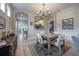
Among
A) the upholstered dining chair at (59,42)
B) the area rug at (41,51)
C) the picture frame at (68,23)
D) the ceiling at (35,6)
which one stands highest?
the ceiling at (35,6)

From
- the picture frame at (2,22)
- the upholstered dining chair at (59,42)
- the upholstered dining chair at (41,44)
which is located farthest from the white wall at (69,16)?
the picture frame at (2,22)

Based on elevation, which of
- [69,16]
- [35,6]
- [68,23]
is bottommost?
[68,23]

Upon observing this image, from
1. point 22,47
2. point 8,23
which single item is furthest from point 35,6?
point 22,47

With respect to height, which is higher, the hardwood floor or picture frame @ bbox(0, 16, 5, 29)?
picture frame @ bbox(0, 16, 5, 29)

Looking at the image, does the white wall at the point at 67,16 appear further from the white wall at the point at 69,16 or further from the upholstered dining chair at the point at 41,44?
the upholstered dining chair at the point at 41,44

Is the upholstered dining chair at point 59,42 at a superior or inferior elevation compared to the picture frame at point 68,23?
inferior

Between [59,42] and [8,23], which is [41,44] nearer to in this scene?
[59,42]

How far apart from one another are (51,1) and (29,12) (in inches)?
18.8

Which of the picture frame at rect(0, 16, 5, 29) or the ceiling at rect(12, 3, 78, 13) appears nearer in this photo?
the picture frame at rect(0, 16, 5, 29)

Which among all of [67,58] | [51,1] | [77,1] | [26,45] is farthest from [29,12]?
[67,58]

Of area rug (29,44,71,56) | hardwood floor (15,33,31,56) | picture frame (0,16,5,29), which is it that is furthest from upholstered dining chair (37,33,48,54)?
picture frame (0,16,5,29)

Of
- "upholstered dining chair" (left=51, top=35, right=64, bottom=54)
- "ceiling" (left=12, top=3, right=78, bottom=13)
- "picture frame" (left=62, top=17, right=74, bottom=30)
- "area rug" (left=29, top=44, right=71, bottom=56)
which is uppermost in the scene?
"ceiling" (left=12, top=3, right=78, bottom=13)

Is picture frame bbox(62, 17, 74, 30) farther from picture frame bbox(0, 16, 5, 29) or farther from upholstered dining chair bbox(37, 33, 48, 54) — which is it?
picture frame bbox(0, 16, 5, 29)

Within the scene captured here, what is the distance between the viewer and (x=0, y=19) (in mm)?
2191
